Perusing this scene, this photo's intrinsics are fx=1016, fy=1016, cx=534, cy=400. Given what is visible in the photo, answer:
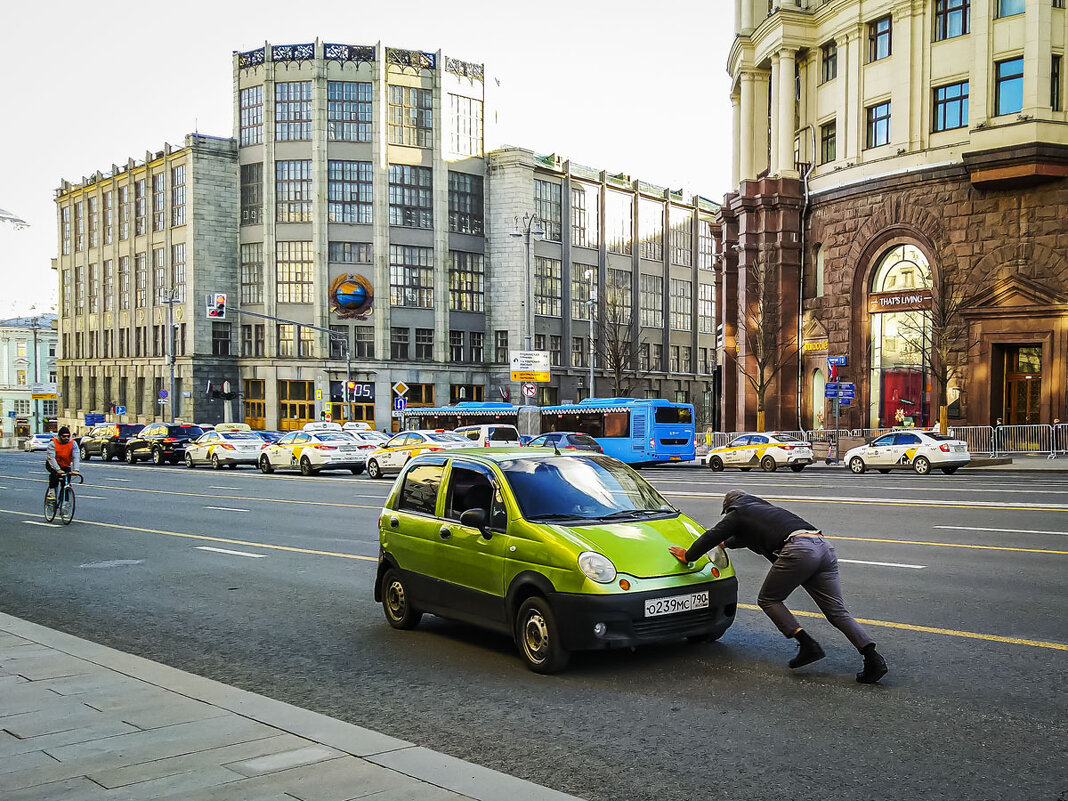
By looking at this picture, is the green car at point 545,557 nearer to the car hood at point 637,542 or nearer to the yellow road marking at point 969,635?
the car hood at point 637,542

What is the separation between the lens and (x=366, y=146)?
7400cm

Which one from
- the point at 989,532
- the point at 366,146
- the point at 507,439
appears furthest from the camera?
the point at 366,146

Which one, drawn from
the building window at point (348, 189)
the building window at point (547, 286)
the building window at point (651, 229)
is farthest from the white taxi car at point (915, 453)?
the building window at point (651, 229)

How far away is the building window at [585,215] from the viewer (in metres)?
83.1

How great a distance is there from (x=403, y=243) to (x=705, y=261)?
3486 cm

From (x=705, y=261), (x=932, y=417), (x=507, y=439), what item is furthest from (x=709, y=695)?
(x=705, y=261)

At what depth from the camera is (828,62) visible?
4925cm

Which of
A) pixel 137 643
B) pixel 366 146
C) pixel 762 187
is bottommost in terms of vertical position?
pixel 137 643

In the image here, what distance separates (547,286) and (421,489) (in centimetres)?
7249

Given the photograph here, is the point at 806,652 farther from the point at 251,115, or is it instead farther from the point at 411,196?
the point at 251,115

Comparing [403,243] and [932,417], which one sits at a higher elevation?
[403,243]

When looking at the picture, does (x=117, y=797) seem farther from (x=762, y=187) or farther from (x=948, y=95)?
(x=762, y=187)

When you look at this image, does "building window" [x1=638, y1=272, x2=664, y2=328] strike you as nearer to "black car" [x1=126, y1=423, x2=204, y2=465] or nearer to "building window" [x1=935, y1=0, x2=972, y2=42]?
"building window" [x1=935, y1=0, x2=972, y2=42]

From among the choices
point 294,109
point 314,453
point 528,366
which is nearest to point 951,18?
point 528,366
